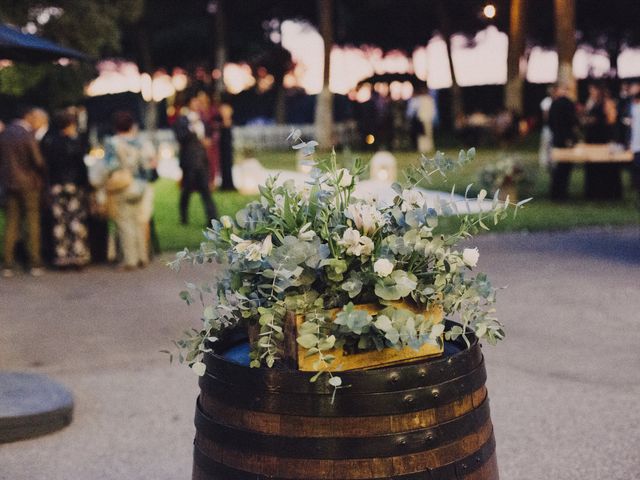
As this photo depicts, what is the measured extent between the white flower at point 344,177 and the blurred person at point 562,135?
14296 millimetres

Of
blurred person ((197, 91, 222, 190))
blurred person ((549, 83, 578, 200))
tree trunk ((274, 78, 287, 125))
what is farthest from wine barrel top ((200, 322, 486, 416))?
tree trunk ((274, 78, 287, 125))

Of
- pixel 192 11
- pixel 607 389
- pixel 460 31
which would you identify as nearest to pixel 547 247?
A: pixel 607 389

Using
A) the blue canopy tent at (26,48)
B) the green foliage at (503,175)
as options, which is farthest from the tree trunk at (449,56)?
the blue canopy tent at (26,48)

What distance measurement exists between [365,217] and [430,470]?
74cm

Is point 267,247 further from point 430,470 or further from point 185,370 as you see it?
point 185,370

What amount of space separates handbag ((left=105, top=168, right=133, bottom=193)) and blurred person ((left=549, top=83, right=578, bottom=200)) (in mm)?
8375

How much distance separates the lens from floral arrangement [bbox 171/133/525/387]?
9.50 ft

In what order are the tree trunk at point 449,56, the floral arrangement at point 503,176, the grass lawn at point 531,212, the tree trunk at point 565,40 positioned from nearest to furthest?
1. the grass lawn at point 531,212
2. the floral arrangement at point 503,176
3. the tree trunk at point 565,40
4. the tree trunk at point 449,56

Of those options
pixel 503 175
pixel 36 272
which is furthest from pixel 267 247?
pixel 503 175

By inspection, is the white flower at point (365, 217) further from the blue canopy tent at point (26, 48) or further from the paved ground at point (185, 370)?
the blue canopy tent at point (26, 48)

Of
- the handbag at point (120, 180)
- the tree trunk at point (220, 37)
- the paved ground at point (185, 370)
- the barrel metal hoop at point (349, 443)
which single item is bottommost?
the paved ground at point (185, 370)

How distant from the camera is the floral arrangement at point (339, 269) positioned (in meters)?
2.89

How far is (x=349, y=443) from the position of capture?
281 cm

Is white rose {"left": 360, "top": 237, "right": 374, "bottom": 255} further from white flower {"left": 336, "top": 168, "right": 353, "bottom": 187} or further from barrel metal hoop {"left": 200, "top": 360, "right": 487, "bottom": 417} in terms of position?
barrel metal hoop {"left": 200, "top": 360, "right": 487, "bottom": 417}
